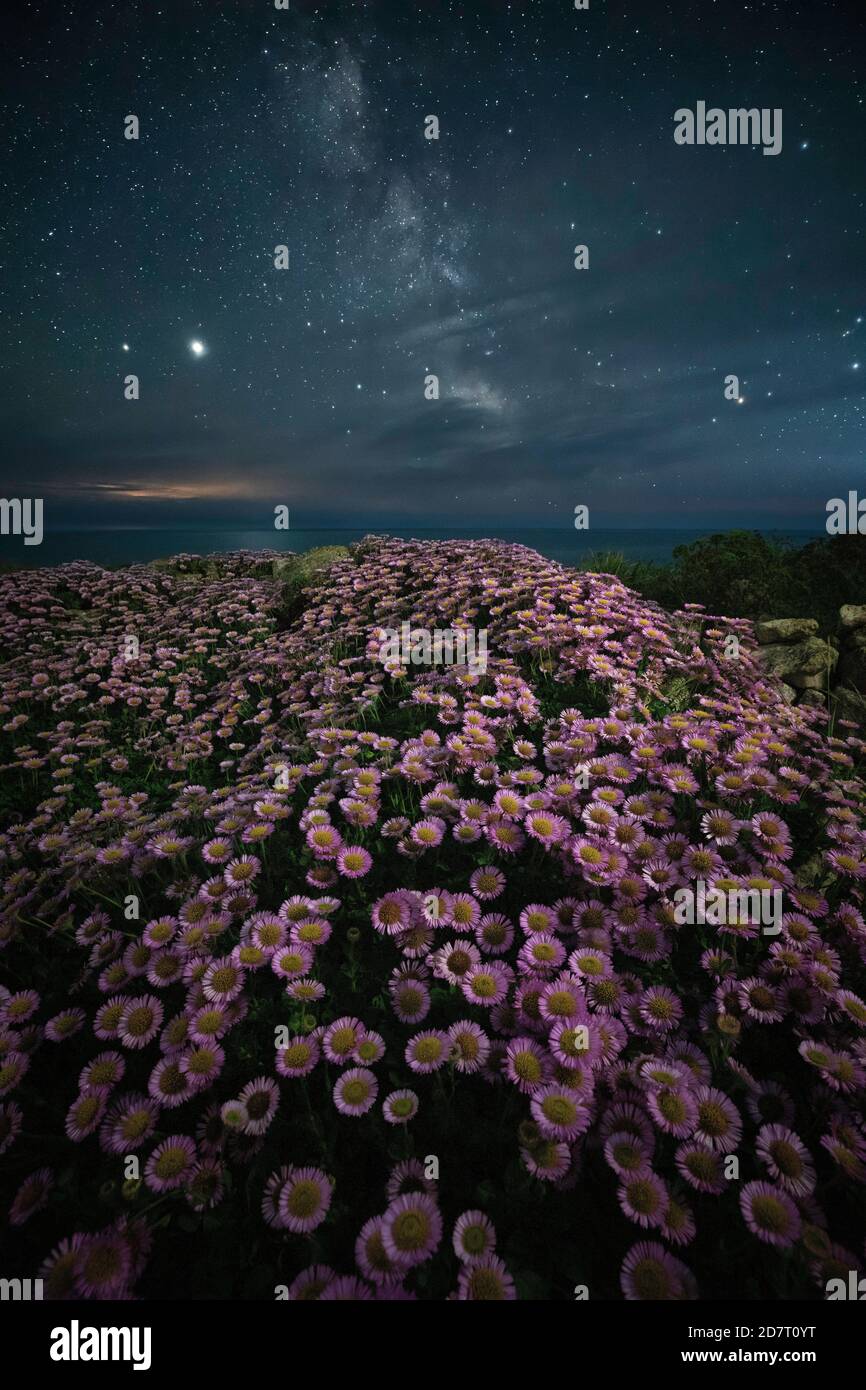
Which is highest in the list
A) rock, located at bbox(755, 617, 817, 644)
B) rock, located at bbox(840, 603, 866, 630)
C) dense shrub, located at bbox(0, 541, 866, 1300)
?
rock, located at bbox(840, 603, 866, 630)

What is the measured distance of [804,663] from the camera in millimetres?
5613

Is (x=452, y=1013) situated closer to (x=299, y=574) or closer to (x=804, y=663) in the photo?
(x=804, y=663)

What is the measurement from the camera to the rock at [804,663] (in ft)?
18.1

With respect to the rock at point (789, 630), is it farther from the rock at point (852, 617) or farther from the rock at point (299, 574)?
the rock at point (299, 574)

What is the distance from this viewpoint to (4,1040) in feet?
6.68

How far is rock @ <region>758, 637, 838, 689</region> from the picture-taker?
5.51 metres

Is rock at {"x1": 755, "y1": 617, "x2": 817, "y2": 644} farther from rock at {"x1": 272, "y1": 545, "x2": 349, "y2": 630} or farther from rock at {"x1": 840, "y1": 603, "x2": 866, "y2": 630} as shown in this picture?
rock at {"x1": 272, "y1": 545, "x2": 349, "y2": 630}

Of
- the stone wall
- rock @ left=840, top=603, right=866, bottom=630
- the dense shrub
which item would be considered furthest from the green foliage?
the dense shrub

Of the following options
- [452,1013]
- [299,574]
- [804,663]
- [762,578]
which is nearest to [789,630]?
[804,663]

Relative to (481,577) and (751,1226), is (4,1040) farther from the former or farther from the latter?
(481,577)

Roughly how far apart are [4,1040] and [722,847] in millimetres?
3211
